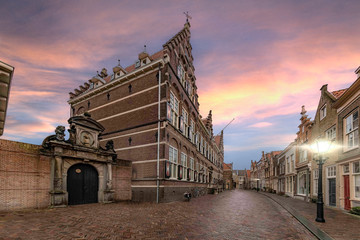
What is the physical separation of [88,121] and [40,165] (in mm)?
3858

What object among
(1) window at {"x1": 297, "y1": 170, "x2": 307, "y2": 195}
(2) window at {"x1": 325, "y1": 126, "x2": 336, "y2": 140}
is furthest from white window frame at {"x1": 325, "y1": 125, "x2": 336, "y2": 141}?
(1) window at {"x1": 297, "y1": 170, "x2": 307, "y2": 195}

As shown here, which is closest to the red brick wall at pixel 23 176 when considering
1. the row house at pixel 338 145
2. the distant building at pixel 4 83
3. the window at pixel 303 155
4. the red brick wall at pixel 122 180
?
the red brick wall at pixel 122 180

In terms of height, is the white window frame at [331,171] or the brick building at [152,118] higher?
the brick building at [152,118]

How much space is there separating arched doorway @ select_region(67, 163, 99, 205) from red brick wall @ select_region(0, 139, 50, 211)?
1.47 m

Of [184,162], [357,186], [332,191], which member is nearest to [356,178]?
[357,186]

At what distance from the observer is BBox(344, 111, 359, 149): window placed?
11.3 metres

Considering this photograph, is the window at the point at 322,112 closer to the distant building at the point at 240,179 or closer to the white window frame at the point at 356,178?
the white window frame at the point at 356,178

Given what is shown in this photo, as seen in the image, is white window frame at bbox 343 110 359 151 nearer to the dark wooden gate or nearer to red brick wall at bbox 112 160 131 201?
the dark wooden gate

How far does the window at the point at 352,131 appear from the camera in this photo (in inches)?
445

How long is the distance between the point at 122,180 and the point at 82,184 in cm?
320

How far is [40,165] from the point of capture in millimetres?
10539

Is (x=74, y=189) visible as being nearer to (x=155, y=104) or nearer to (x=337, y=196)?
(x=155, y=104)

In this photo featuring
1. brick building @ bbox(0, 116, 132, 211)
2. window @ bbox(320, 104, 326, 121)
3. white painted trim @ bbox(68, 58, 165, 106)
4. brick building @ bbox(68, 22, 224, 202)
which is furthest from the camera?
white painted trim @ bbox(68, 58, 165, 106)

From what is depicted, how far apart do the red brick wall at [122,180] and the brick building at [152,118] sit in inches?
24.6
